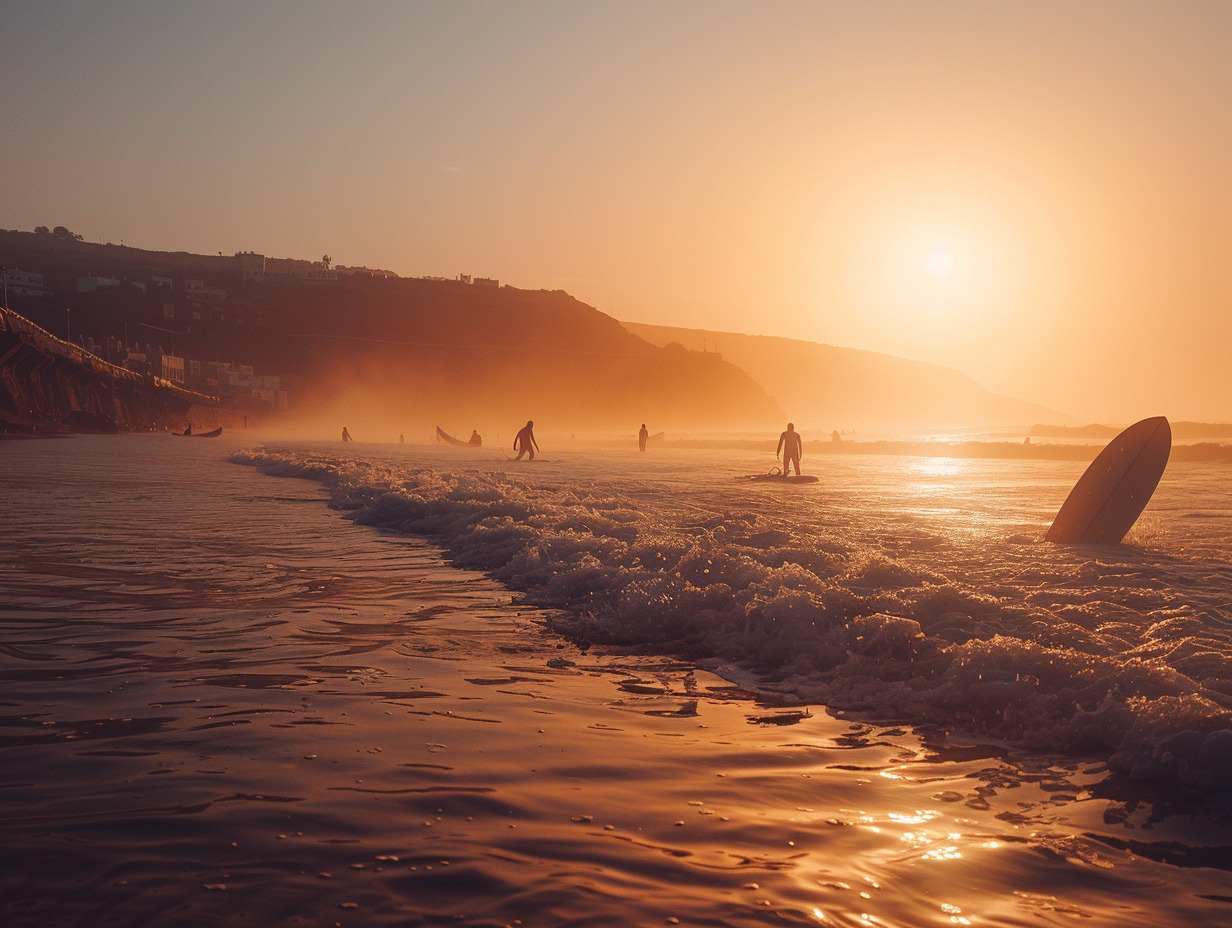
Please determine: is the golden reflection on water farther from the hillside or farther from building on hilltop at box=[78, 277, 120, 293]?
building on hilltop at box=[78, 277, 120, 293]

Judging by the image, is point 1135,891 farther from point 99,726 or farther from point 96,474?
point 96,474

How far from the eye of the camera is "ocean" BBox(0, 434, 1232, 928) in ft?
10.3

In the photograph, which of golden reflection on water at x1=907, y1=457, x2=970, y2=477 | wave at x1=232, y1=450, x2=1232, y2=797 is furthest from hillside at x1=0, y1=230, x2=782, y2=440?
wave at x1=232, y1=450, x2=1232, y2=797

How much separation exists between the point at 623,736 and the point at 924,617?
130 inches

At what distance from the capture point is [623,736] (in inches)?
197

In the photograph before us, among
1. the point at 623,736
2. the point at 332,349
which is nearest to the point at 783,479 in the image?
the point at 623,736

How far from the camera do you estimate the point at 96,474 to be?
84.5 ft

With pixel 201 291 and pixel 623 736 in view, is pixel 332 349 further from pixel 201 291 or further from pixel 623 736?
pixel 623 736

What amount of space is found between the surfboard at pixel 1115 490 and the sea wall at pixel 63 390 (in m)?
61.0

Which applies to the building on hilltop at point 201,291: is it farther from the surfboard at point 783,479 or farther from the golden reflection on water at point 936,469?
the surfboard at point 783,479

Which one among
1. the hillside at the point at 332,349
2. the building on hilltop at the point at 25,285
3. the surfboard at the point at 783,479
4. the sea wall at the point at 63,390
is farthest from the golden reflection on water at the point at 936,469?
the building on hilltop at the point at 25,285

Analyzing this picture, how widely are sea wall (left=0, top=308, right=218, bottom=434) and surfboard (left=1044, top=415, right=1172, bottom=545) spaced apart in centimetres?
6105

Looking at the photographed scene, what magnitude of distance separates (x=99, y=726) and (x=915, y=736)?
464 centimetres

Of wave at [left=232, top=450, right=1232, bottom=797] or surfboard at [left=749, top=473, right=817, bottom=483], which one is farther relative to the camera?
surfboard at [left=749, top=473, right=817, bottom=483]
